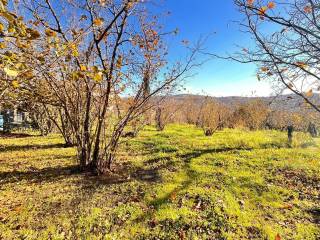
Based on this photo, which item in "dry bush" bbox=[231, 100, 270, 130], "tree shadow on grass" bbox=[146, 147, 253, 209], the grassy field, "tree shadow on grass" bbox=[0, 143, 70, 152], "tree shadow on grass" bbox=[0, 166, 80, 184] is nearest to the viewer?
the grassy field

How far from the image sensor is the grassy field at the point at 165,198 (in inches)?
140

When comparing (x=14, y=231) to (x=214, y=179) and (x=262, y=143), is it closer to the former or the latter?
(x=214, y=179)

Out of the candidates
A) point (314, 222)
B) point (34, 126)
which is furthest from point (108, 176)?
point (34, 126)

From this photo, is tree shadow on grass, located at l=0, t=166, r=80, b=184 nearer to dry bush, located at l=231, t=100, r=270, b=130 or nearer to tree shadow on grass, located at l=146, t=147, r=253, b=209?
tree shadow on grass, located at l=146, t=147, r=253, b=209

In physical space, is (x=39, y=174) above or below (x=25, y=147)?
below

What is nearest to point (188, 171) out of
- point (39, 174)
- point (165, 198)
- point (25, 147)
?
point (165, 198)

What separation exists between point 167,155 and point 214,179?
8.03 feet

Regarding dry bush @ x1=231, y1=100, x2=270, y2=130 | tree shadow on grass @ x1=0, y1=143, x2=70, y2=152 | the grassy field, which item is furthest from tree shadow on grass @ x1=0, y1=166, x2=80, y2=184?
dry bush @ x1=231, y1=100, x2=270, y2=130

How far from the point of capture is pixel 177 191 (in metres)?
4.78

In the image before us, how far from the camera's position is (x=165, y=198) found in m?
4.47

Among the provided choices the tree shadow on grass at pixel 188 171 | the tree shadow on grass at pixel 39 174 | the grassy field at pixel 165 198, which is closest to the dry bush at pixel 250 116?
the tree shadow on grass at pixel 188 171

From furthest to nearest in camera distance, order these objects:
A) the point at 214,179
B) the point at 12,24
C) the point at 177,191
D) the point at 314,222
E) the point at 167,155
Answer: the point at 167,155
the point at 214,179
the point at 177,191
the point at 314,222
the point at 12,24

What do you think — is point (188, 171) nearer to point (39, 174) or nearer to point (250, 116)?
point (39, 174)

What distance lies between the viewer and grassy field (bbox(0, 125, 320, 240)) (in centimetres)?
355
